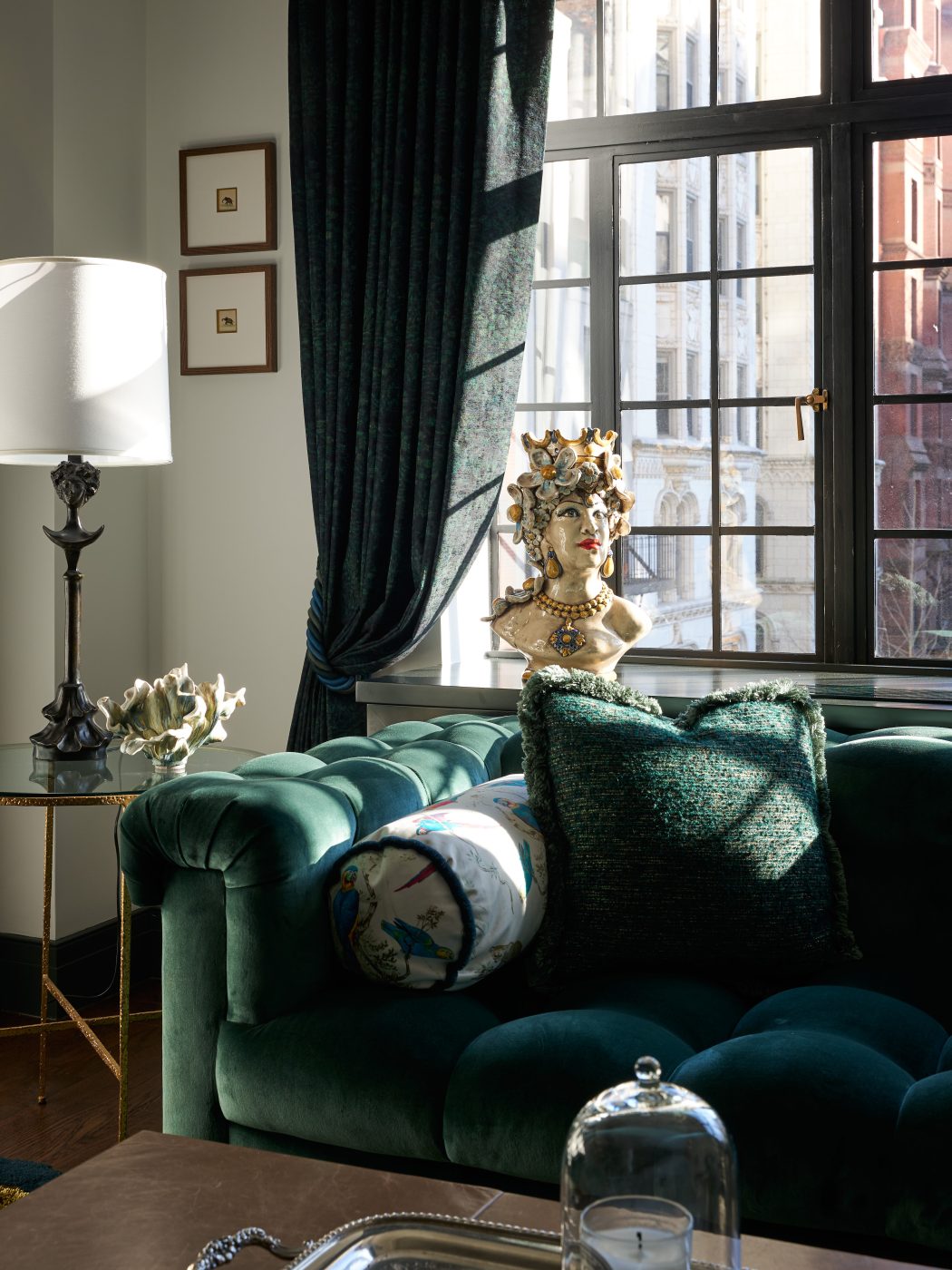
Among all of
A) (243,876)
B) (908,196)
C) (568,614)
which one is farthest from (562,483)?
(908,196)

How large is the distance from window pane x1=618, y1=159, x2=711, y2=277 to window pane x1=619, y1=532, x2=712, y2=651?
0.66m

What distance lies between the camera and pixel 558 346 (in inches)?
132

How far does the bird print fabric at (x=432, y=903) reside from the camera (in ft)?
5.79

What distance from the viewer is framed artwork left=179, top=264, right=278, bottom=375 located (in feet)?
11.2

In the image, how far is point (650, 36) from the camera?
3.20 meters

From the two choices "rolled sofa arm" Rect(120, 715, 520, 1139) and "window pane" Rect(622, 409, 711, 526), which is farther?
"window pane" Rect(622, 409, 711, 526)

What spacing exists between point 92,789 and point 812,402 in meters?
1.81

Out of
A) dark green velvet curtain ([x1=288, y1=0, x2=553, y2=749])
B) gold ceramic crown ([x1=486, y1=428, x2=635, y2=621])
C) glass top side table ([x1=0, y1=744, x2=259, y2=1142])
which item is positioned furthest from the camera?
dark green velvet curtain ([x1=288, y1=0, x2=553, y2=749])

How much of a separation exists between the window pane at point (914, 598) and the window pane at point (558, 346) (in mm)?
864

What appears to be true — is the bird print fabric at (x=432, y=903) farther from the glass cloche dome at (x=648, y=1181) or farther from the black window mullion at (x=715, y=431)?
the black window mullion at (x=715, y=431)

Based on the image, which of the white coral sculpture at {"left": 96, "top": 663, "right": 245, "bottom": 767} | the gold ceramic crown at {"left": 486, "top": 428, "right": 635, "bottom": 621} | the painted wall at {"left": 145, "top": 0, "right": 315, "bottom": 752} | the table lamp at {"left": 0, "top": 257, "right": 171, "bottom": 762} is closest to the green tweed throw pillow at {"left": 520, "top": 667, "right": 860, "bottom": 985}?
the gold ceramic crown at {"left": 486, "top": 428, "right": 635, "bottom": 621}

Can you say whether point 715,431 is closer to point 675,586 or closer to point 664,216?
point 675,586

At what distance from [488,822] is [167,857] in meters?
0.46

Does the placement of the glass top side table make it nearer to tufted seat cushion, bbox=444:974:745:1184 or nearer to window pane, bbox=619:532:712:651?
tufted seat cushion, bbox=444:974:745:1184
